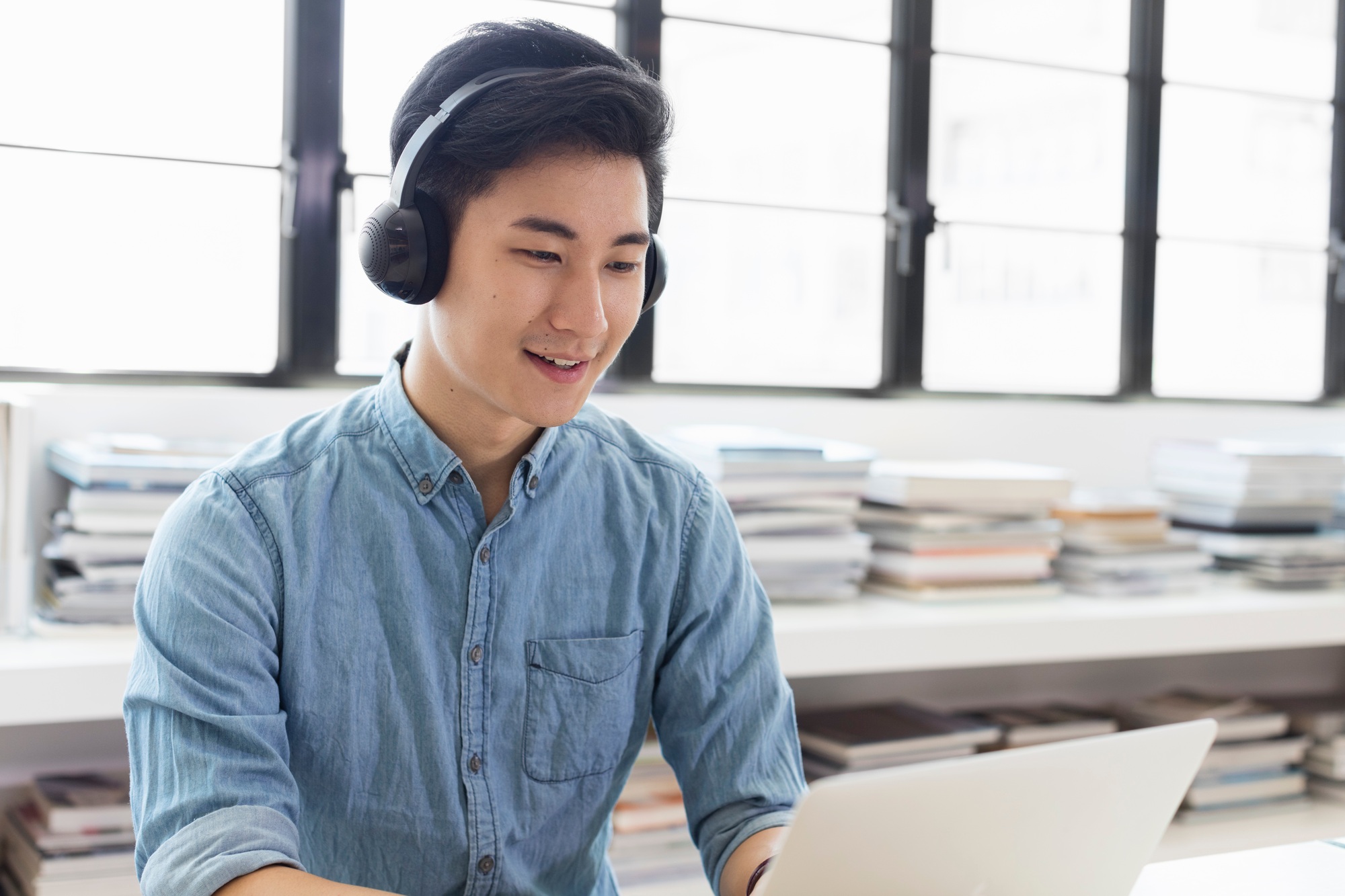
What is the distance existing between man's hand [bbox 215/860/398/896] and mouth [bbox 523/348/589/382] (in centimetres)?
41

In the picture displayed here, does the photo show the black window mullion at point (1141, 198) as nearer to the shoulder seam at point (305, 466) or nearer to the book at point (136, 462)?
the book at point (136, 462)

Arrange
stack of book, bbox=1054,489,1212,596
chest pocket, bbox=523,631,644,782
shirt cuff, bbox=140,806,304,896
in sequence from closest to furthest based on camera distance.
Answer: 1. shirt cuff, bbox=140,806,304,896
2. chest pocket, bbox=523,631,644,782
3. stack of book, bbox=1054,489,1212,596

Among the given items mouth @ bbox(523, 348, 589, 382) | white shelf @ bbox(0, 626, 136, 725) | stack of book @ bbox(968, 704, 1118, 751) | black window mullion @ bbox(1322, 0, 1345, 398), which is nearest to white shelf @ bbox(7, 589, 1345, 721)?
white shelf @ bbox(0, 626, 136, 725)

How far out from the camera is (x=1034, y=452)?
8.07 feet

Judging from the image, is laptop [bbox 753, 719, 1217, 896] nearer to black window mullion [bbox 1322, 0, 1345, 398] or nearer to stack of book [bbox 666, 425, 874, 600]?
stack of book [bbox 666, 425, 874, 600]

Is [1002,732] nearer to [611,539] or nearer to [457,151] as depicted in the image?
[611,539]

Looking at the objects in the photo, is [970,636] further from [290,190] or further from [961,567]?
[290,190]

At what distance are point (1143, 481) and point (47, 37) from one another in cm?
218

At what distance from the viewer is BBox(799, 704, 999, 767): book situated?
76.5 inches

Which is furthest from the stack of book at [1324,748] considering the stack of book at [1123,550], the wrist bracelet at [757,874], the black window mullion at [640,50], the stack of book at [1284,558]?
the wrist bracelet at [757,874]

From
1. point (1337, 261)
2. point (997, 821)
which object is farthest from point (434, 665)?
point (1337, 261)

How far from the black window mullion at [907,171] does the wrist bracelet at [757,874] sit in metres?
1.53

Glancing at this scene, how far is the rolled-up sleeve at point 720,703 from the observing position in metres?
1.05

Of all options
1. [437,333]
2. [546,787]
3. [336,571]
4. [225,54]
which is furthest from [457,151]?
[225,54]
